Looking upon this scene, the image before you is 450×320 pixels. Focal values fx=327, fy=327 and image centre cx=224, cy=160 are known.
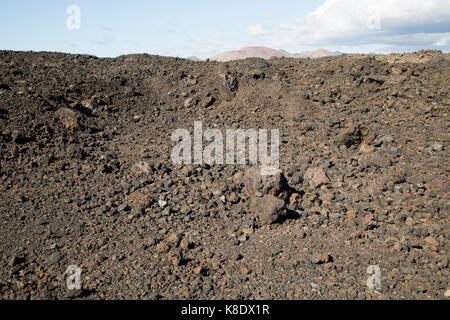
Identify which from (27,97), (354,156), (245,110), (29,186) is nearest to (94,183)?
(29,186)

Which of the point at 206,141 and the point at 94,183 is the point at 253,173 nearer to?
the point at 206,141

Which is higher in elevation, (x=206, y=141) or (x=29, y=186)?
(x=206, y=141)

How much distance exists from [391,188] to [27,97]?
688 centimetres

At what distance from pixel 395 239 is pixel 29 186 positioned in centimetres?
519

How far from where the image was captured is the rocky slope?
3641 millimetres

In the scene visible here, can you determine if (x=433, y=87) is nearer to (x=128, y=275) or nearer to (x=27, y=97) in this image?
(x=128, y=275)

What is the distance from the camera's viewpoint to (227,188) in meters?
5.06

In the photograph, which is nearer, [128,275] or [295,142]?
[128,275]

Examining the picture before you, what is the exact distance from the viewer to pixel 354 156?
5.60 meters

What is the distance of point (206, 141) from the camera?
6246 mm

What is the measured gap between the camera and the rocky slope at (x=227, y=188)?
11.9ft
